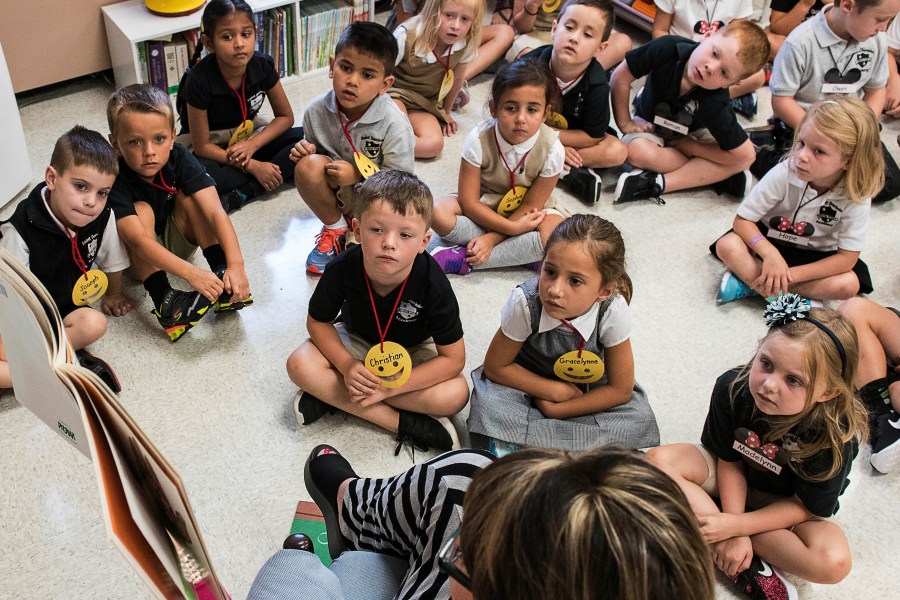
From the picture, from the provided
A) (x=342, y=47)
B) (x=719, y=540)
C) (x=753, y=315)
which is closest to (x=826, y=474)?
(x=719, y=540)

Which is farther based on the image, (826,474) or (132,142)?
(132,142)

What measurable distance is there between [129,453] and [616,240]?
114 centimetres

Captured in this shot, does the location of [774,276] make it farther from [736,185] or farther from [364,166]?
[364,166]

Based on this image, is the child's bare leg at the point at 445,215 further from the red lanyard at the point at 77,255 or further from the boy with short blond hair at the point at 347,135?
the red lanyard at the point at 77,255

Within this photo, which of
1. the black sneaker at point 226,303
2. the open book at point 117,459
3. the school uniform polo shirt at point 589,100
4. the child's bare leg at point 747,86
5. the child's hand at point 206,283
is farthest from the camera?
the child's bare leg at point 747,86

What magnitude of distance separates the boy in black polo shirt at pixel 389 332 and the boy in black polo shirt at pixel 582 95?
0.94m

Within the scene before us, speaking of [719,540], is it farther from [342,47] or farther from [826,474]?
[342,47]

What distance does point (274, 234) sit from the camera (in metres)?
2.59

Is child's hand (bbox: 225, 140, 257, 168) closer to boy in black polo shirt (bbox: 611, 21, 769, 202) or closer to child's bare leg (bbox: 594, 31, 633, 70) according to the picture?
boy in black polo shirt (bbox: 611, 21, 769, 202)

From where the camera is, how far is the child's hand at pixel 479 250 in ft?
8.21

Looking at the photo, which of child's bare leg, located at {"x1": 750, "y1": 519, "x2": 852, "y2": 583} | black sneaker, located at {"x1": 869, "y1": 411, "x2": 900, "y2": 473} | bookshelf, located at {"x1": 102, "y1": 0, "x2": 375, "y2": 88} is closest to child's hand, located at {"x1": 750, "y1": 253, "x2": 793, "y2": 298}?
black sneaker, located at {"x1": 869, "y1": 411, "x2": 900, "y2": 473}

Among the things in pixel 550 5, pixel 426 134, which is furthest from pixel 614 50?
pixel 426 134

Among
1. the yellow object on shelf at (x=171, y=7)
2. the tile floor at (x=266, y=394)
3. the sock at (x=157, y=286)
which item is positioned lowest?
the tile floor at (x=266, y=394)

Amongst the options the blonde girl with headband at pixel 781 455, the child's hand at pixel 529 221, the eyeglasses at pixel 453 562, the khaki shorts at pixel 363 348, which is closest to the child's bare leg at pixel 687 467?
the blonde girl with headband at pixel 781 455
